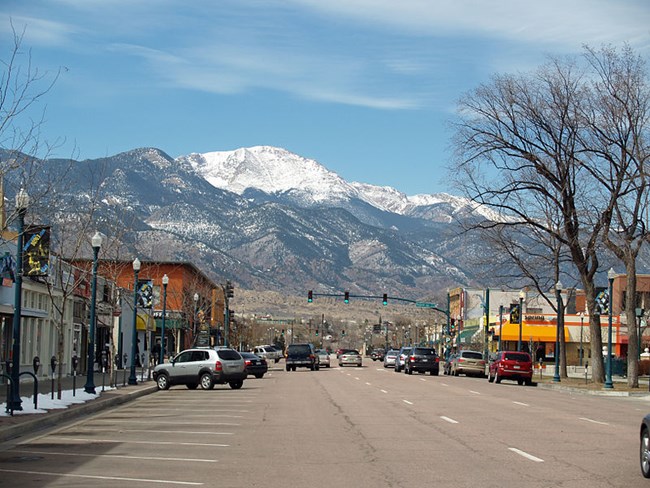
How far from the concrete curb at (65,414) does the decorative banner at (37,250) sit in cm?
503

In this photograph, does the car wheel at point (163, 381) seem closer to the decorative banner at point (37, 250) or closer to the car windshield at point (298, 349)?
the decorative banner at point (37, 250)

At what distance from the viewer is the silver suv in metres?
39.0

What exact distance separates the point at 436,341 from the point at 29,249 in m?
115

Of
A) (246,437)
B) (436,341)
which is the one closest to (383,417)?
(246,437)

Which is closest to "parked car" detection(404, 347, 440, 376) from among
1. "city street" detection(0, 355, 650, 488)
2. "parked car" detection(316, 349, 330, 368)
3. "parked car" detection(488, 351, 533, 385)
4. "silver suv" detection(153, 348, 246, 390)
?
"parked car" detection(488, 351, 533, 385)

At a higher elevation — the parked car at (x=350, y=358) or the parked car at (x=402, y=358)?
the parked car at (x=402, y=358)

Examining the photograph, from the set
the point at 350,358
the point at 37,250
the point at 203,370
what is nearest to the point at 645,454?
the point at 37,250

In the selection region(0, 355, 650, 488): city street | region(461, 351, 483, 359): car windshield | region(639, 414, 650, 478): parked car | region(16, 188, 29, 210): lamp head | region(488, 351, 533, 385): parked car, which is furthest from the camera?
region(461, 351, 483, 359): car windshield

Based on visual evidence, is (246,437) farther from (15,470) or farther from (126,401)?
(126,401)

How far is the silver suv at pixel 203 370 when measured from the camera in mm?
39000

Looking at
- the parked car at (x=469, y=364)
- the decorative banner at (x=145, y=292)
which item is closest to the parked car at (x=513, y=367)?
the parked car at (x=469, y=364)

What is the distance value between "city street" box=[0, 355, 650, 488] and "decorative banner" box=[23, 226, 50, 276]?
692cm

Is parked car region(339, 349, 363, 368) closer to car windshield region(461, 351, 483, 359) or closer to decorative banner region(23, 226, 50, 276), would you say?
car windshield region(461, 351, 483, 359)

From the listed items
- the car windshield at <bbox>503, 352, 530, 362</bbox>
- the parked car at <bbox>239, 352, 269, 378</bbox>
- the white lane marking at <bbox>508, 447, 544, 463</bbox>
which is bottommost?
the parked car at <bbox>239, 352, 269, 378</bbox>
